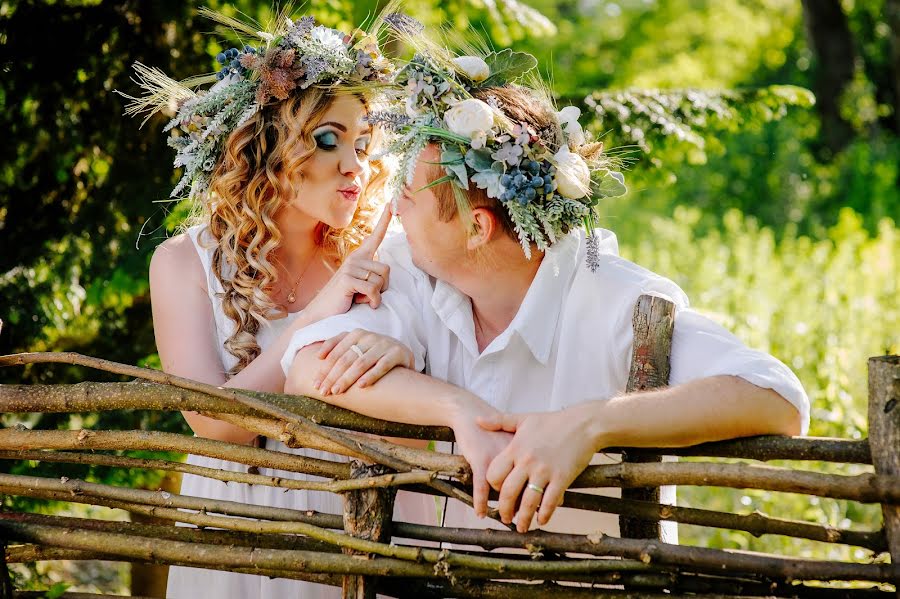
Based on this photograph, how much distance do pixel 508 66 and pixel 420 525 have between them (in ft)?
4.04

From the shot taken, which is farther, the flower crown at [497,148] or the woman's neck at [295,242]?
the woman's neck at [295,242]

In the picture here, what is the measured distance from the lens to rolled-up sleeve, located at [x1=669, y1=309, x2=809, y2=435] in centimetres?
201

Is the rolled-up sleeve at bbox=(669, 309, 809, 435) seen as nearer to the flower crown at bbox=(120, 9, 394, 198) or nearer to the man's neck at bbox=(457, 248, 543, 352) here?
the man's neck at bbox=(457, 248, 543, 352)

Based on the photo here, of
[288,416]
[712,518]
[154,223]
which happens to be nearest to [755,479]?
[712,518]

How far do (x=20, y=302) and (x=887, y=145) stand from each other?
533 inches

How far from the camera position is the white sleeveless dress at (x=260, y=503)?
2711 mm

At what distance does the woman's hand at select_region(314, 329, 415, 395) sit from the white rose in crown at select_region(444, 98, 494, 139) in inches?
21.8

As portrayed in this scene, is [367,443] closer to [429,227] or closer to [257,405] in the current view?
[257,405]

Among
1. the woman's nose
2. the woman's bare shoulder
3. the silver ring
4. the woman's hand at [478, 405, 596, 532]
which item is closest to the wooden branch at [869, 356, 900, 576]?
the woman's hand at [478, 405, 596, 532]

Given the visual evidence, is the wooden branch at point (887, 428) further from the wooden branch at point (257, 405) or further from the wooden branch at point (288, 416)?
the wooden branch at point (257, 405)

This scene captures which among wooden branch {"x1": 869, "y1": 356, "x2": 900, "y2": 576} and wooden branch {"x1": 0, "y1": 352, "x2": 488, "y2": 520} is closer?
wooden branch {"x1": 869, "y1": 356, "x2": 900, "y2": 576}

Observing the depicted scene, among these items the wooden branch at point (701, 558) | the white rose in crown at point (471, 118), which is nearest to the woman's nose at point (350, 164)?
the white rose in crown at point (471, 118)

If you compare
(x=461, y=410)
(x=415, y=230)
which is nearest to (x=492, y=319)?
(x=415, y=230)

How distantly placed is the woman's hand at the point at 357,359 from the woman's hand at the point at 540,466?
41cm
